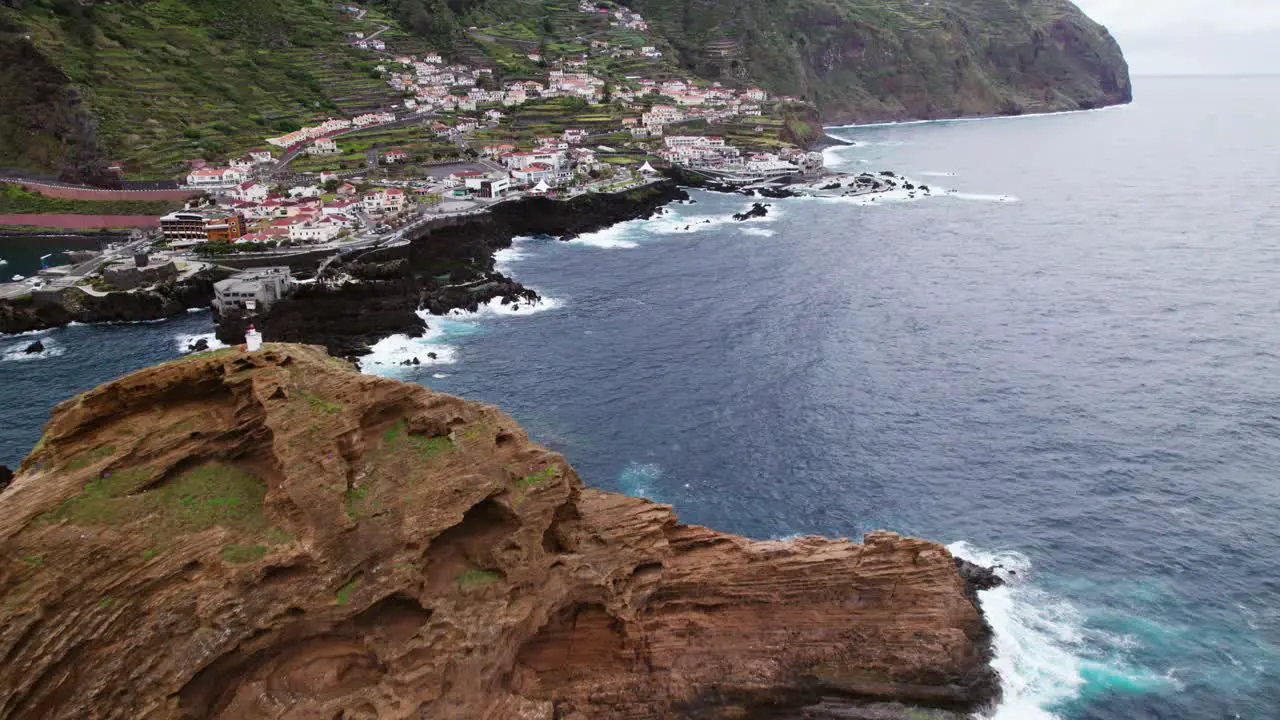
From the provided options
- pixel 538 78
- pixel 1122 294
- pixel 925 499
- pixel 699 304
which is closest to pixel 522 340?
pixel 699 304

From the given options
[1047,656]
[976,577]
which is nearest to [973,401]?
[976,577]

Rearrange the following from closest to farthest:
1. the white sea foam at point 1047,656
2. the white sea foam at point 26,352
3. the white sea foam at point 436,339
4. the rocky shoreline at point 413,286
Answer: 1. the white sea foam at point 1047,656
2. the white sea foam at point 436,339
3. the white sea foam at point 26,352
4. the rocky shoreline at point 413,286

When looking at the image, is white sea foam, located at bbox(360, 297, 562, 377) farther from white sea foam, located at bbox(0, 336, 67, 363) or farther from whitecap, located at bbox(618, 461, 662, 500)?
white sea foam, located at bbox(0, 336, 67, 363)

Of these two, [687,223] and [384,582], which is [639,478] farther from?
[687,223]

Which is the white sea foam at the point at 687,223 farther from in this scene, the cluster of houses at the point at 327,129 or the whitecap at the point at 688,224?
the cluster of houses at the point at 327,129

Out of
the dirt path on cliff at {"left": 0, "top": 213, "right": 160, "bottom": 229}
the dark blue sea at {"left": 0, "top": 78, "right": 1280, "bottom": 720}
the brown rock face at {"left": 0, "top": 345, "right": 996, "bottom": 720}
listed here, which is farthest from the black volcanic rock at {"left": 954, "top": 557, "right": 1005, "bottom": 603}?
the dirt path on cliff at {"left": 0, "top": 213, "right": 160, "bottom": 229}

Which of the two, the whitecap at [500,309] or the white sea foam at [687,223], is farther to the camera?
the white sea foam at [687,223]

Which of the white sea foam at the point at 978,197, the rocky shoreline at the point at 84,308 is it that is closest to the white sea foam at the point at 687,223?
the white sea foam at the point at 978,197
